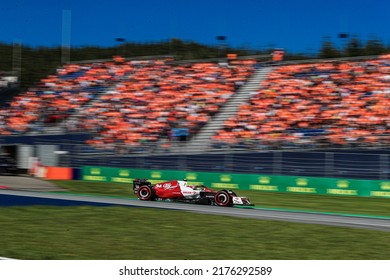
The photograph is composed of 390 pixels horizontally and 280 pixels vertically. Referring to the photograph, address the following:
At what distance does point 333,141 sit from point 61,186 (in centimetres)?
921

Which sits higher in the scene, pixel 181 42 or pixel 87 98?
pixel 181 42

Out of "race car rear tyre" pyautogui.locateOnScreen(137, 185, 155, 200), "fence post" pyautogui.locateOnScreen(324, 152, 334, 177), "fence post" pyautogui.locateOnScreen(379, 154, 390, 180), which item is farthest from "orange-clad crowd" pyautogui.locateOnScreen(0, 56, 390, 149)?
"race car rear tyre" pyautogui.locateOnScreen(137, 185, 155, 200)

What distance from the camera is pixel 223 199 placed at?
14.9 meters

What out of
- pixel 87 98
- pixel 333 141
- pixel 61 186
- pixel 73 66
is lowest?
pixel 61 186

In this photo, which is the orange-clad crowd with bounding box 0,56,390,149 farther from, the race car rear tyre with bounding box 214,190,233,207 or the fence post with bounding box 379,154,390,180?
the race car rear tyre with bounding box 214,190,233,207

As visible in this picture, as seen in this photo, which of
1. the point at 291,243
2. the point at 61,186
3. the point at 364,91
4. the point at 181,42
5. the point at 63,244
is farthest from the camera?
the point at 181,42

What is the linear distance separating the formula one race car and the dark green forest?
13002 mm

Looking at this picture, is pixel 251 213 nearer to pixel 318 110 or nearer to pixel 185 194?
pixel 185 194
